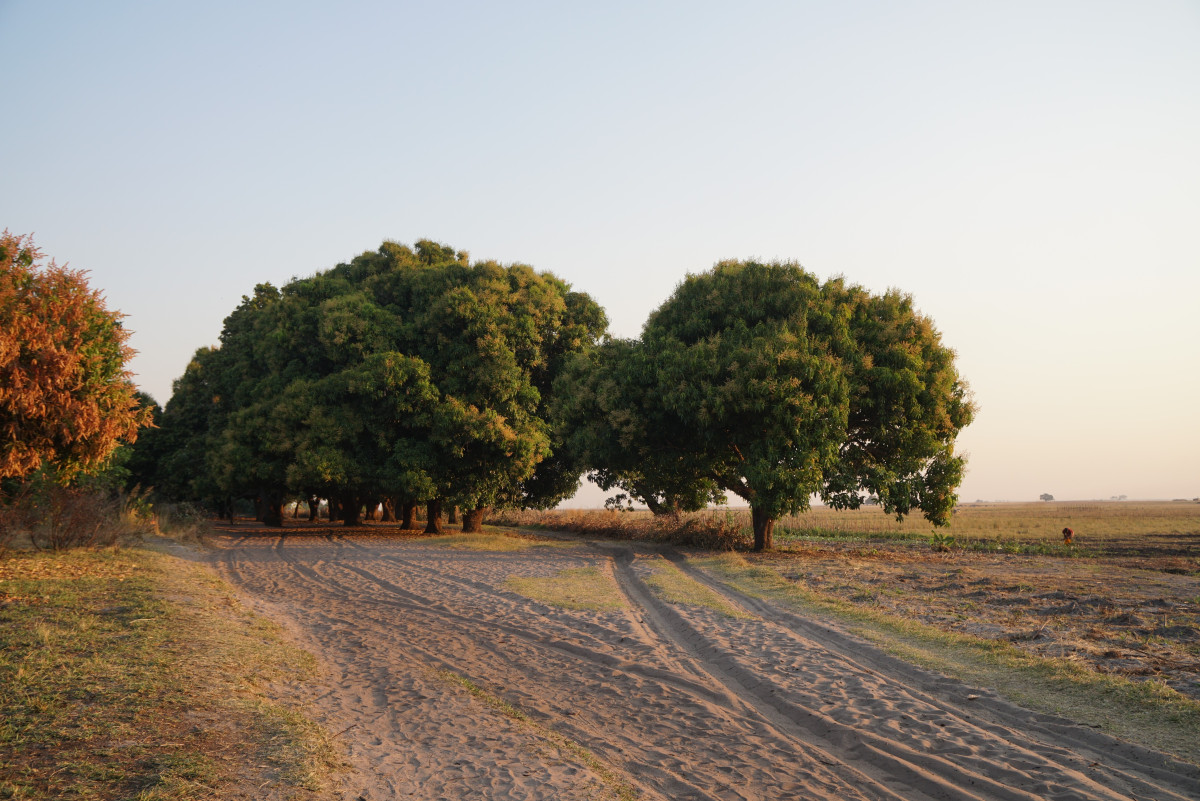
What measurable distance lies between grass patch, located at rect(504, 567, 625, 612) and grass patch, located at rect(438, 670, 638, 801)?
193 inches

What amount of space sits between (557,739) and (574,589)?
8728 mm

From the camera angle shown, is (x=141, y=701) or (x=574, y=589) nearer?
(x=141, y=701)

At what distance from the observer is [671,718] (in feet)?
23.7

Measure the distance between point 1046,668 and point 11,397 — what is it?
14957mm

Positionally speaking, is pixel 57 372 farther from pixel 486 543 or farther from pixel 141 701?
pixel 486 543

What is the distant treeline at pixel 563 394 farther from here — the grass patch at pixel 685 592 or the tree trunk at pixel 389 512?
the tree trunk at pixel 389 512

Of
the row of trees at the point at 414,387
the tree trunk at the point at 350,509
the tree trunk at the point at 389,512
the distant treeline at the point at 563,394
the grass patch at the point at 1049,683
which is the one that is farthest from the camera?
the tree trunk at the point at 389,512

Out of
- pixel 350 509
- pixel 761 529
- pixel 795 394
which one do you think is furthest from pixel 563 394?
pixel 350 509

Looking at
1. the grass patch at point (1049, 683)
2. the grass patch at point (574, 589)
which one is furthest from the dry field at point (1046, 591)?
the grass patch at point (574, 589)

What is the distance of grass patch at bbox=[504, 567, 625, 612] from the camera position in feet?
44.1

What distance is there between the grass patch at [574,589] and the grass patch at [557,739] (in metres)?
4.91

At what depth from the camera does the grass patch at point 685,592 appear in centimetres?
1301

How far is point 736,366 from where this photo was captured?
19609 millimetres

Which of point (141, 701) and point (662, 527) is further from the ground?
point (662, 527)
